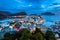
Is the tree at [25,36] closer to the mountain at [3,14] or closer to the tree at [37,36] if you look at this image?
the tree at [37,36]

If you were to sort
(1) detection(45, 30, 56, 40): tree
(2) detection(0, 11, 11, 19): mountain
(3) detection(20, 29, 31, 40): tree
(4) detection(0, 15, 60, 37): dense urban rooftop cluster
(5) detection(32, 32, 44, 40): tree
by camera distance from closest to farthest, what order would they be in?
(3) detection(20, 29, 31, 40): tree, (5) detection(32, 32, 44, 40): tree, (1) detection(45, 30, 56, 40): tree, (4) detection(0, 15, 60, 37): dense urban rooftop cluster, (2) detection(0, 11, 11, 19): mountain

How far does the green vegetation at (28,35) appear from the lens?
6.60 meters

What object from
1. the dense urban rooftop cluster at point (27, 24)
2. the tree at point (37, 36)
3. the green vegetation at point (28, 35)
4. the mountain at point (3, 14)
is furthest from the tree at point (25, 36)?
the mountain at point (3, 14)

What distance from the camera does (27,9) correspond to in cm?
750

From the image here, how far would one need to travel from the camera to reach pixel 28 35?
21.7ft

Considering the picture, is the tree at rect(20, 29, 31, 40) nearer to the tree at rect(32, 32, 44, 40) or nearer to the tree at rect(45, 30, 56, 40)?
Result: the tree at rect(32, 32, 44, 40)

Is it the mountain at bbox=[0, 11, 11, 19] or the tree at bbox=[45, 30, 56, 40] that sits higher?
the mountain at bbox=[0, 11, 11, 19]

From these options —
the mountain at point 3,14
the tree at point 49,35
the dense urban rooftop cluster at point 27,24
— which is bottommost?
the tree at point 49,35

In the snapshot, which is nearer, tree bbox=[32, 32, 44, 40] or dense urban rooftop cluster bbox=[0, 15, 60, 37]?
tree bbox=[32, 32, 44, 40]

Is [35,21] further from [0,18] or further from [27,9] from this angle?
[0,18]

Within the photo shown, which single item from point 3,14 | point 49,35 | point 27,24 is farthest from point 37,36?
point 3,14

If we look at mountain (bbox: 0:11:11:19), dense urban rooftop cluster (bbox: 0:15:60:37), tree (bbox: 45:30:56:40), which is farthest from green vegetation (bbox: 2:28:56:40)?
mountain (bbox: 0:11:11:19)

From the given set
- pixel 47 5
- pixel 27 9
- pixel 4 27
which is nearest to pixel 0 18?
pixel 4 27

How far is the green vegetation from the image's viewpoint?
21.7ft
